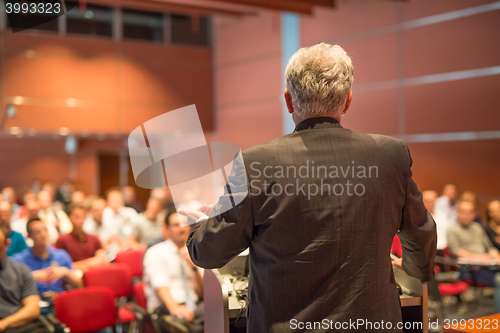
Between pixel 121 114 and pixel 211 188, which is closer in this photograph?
pixel 211 188

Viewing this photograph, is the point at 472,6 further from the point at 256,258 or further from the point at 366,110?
the point at 256,258

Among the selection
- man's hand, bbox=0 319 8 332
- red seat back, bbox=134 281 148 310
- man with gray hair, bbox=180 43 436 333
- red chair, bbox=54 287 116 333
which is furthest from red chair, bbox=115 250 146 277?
man with gray hair, bbox=180 43 436 333

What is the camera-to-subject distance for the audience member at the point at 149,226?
18.6ft

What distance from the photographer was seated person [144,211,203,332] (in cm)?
309

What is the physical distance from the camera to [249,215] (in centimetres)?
110

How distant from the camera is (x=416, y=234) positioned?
1.23 m

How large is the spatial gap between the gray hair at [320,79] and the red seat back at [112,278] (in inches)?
120

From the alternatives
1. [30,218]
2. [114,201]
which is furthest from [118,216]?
[30,218]

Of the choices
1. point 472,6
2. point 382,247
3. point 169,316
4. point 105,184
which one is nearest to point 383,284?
point 382,247

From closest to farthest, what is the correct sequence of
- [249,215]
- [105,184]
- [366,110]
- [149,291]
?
1. [249,215]
2. [149,291]
3. [366,110]
4. [105,184]

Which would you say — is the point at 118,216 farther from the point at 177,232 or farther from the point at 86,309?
the point at 86,309

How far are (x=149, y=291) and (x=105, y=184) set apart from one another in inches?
327

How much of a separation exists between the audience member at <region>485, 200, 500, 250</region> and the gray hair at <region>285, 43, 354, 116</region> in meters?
4.07

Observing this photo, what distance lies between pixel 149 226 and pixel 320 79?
4.96 m
